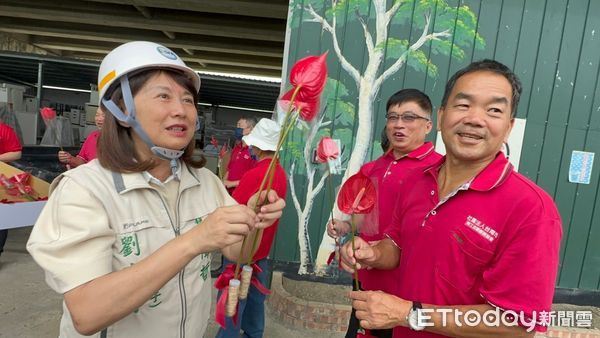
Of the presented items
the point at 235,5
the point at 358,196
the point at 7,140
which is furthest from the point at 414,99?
the point at 235,5

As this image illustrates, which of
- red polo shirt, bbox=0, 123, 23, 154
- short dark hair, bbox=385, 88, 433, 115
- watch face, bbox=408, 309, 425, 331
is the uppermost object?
short dark hair, bbox=385, 88, 433, 115

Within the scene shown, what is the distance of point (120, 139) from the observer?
48.4 inches

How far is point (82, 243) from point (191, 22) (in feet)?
35.6

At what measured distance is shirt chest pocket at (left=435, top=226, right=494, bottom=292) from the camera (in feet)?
3.96

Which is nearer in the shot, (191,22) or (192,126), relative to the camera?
(192,126)

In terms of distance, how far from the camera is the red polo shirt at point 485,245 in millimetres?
1096

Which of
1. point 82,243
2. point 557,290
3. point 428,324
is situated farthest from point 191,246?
point 557,290

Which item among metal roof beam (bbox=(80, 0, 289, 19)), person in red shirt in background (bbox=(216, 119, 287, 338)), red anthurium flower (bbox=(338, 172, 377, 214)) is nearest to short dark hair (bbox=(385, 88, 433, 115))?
person in red shirt in background (bbox=(216, 119, 287, 338))

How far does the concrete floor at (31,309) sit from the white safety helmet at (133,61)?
2.69 metres

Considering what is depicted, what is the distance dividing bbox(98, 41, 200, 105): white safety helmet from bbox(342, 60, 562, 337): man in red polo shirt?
0.99 meters

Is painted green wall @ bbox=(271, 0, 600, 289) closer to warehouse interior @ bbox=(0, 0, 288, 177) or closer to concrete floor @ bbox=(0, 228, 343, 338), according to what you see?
concrete floor @ bbox=(0, 228, 343, 338)

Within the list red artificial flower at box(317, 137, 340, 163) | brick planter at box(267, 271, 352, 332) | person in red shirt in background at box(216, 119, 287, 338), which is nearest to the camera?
→ red artificial flower at box(317, 137, 340, 163)

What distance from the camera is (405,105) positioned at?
8.23ft

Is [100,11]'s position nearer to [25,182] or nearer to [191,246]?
[25,182]
